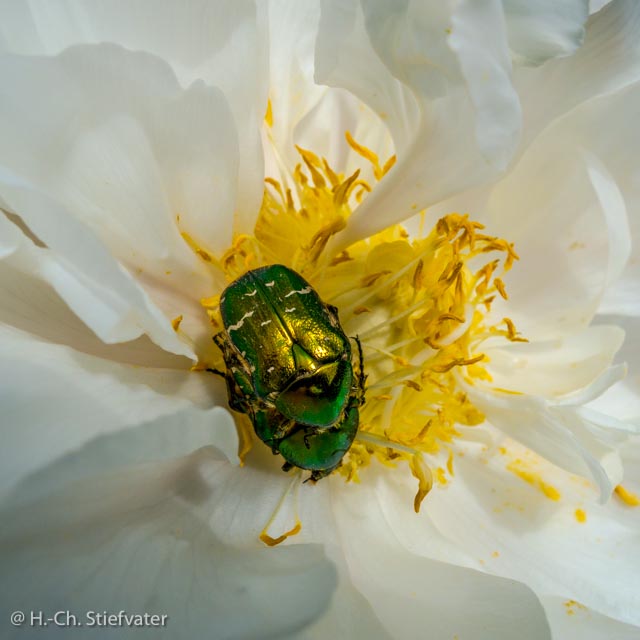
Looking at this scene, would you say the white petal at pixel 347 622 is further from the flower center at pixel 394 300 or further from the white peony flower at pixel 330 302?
the flower center at pixel 394 300

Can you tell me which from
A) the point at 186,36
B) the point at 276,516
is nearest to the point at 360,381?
the point at 276,516

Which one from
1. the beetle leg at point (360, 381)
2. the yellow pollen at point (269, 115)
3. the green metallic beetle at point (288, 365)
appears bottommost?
the beetle leg at point (360, 381)

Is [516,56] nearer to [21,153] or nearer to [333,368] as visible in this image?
[333,368]

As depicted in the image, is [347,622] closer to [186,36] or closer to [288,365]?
[288,365]

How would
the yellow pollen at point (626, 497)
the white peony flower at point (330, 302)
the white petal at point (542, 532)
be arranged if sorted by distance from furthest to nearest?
1. the yellow pollen at point (626, 497)
2. the white petal at point (542, 532)
3. the white peony flower at point (330, 302)

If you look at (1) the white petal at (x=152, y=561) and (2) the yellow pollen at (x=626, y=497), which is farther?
(2) the yellow pollen at (x=626, y=497)

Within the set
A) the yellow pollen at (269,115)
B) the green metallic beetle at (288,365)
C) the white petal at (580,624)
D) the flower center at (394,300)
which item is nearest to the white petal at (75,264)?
the green metallic beetle at (288,365)
